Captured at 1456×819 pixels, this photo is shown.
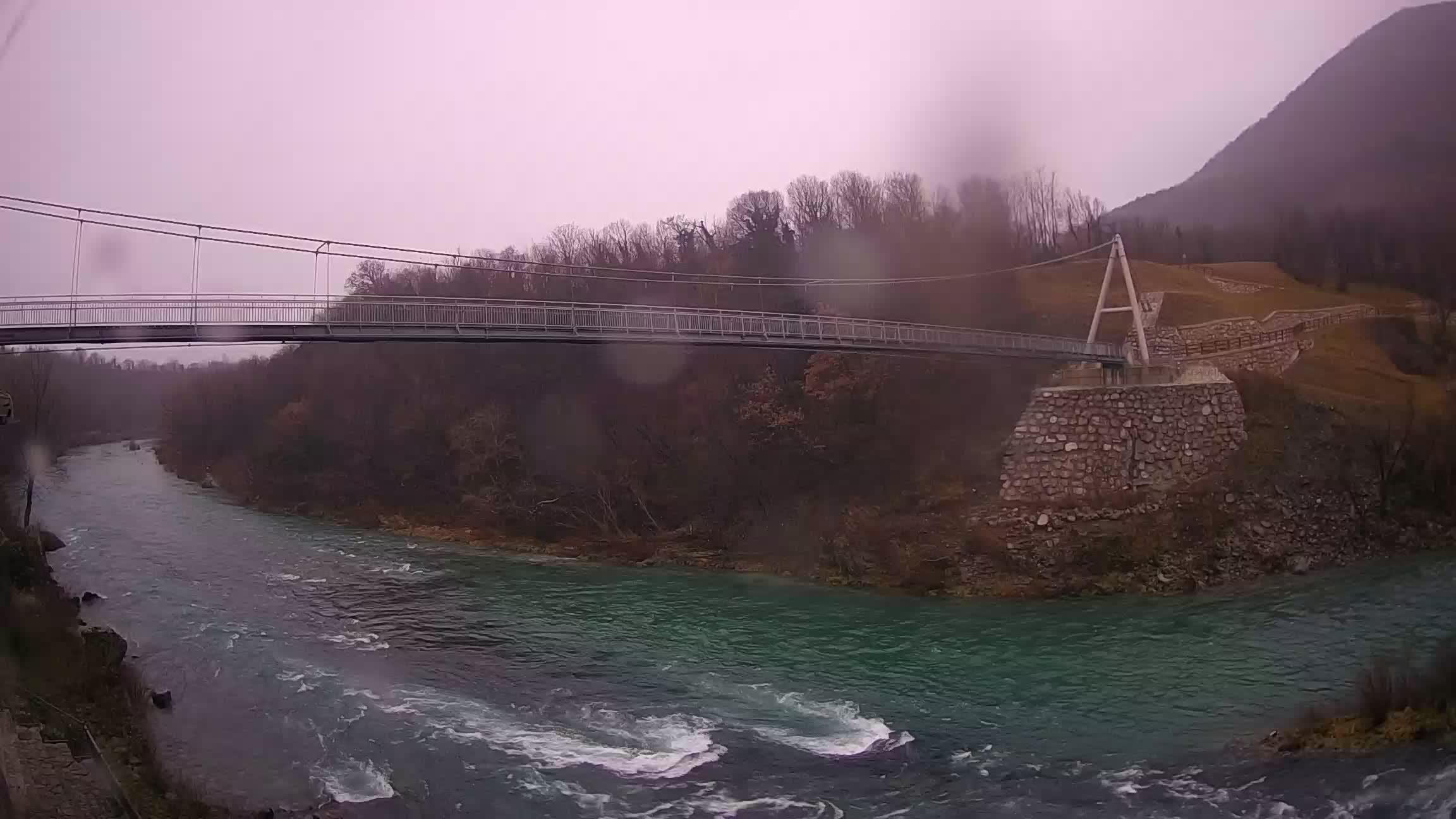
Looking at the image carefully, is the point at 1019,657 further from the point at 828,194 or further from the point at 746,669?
the point at 828,194

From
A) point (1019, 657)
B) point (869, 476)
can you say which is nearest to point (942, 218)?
point (869, 476)

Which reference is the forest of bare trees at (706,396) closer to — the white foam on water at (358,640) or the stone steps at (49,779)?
the white foam on water at (358,640)

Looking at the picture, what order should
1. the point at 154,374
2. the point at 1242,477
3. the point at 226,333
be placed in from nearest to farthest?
the point at 226,333 < the point at 1242,477 < the point at 154,374

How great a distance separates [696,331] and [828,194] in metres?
18.1

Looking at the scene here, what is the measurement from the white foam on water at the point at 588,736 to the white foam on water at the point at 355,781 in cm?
124

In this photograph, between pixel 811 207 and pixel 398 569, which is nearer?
pixel 398 569

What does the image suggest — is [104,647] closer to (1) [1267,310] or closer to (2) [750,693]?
(2) [750,693]

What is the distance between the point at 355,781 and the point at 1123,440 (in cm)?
1974

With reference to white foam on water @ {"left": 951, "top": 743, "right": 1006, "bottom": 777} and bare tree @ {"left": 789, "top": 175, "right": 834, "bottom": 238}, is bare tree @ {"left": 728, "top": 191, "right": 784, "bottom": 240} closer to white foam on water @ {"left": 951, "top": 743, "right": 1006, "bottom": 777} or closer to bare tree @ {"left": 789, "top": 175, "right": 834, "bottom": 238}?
bare tree @ {"left": 789, "top": 175, "right": 834, "bottom": 238}

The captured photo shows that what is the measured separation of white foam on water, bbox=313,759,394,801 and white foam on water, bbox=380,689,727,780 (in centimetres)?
124

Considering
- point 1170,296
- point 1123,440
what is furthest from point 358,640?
point 1170,296

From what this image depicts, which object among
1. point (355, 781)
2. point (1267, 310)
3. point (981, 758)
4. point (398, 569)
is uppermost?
point (1267, 310)

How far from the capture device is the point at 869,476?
2622cm

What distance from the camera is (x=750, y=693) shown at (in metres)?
13.2
